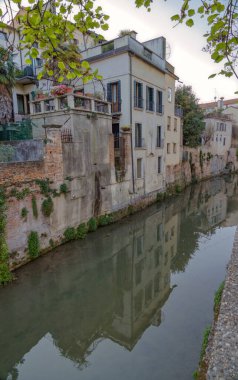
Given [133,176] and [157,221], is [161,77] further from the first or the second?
[157,221]

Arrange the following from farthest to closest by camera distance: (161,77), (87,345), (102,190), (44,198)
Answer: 1. (161,77)
2. (102,190)
3. (44,198)
4. (87,345)

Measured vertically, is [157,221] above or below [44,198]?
below

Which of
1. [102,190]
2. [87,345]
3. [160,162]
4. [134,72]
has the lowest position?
[87,345]

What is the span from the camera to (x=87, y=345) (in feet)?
19.8

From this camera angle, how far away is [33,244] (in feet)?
30.4

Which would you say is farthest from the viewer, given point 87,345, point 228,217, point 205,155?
point 205,155

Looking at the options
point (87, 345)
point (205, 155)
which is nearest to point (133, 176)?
point (87, 345)

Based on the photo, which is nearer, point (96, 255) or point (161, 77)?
point (96, 255)

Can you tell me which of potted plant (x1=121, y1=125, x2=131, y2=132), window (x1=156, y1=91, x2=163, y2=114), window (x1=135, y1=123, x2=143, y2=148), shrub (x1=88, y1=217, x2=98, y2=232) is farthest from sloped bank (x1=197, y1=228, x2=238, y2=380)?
window (x1=156, y1=91, x2=163, y2=114)

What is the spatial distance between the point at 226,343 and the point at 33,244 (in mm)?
6973

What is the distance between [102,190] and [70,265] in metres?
4.85

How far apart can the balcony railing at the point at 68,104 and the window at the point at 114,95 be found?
232 centimetres

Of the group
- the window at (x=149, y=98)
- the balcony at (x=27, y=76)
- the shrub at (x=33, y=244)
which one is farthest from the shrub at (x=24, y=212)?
the balcony at (x=27, y=76)

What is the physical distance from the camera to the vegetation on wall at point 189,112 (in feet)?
80.2
